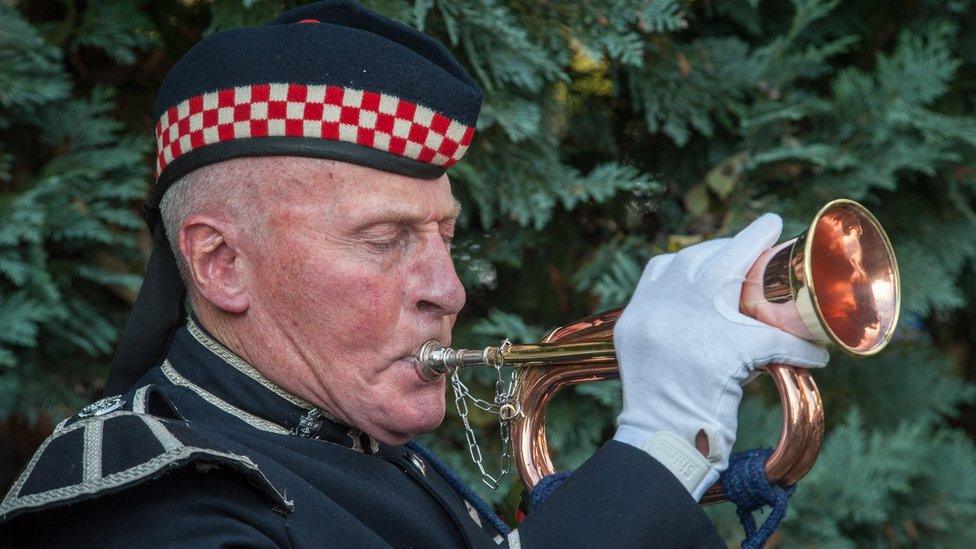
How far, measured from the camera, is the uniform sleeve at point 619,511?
1.56 metres

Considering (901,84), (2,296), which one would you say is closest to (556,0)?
(901,84)

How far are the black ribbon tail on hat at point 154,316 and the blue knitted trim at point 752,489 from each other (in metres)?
0.97

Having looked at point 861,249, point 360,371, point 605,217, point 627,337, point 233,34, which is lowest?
point 605,217

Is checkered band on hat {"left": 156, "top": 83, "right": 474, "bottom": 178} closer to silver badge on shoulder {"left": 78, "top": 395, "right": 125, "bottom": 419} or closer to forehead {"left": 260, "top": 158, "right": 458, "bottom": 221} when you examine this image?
forehead {"left": 260, "top": 158, "right": 458, "bottom": 221}

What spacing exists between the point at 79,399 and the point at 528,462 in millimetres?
1389

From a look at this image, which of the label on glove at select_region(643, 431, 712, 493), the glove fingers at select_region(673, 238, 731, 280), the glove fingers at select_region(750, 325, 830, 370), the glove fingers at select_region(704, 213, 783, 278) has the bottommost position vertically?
the label on glove at select_region(643, 431, 712, 493)

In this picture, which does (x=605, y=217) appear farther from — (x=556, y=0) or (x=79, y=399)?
(x=79, y=399)

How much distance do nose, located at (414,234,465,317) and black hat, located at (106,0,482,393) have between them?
0.12m

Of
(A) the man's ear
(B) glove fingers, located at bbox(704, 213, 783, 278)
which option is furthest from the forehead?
(B) glove fingers, located at bbox(704, 213, 783, 278)

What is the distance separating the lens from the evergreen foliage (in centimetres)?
279

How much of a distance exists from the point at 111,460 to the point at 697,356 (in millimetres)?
810

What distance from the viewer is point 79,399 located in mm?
2863

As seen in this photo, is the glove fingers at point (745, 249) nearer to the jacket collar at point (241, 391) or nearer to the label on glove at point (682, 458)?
the label on glove at point (682, 458)

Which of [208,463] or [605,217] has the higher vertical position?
[208,463]
